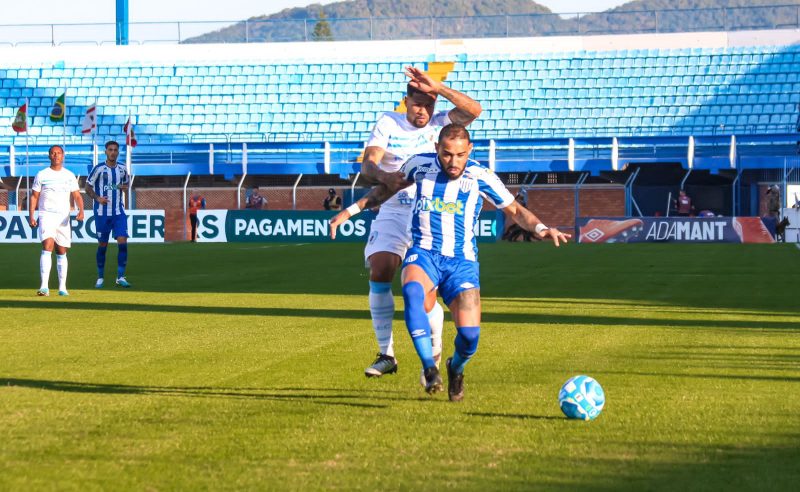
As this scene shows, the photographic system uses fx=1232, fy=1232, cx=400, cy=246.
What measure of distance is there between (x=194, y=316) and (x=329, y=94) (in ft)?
115

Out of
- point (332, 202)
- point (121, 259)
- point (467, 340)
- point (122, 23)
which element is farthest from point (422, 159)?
point (122, 23)

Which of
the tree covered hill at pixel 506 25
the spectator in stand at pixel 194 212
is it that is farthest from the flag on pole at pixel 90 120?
the tree covered hill at pixel 506 25

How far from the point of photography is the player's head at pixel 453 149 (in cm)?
733

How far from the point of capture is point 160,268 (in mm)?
23344

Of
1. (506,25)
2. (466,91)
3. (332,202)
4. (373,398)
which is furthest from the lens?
(506,25)

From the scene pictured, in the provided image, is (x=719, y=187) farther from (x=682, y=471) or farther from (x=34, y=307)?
(x=682, y=471)

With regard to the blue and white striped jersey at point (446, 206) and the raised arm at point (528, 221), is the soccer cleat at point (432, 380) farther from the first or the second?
the raised arm at point (528, 221)

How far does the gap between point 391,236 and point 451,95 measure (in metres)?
1.07

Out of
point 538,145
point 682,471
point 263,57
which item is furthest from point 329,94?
point 682,471

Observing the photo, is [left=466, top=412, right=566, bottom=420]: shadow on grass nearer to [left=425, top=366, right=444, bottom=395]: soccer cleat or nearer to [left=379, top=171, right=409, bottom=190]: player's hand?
[left=425, top=366, right=444, bottom=395]: soccer cleat

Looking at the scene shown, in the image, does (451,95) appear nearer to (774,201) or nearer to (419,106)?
(419,106)

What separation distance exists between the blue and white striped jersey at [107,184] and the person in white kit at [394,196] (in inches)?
409

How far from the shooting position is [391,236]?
8406 mm

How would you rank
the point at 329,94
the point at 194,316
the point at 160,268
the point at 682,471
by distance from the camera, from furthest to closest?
the point at 329,94 → the point at 160,268 → the point at 194,316 → the point at 682,471
